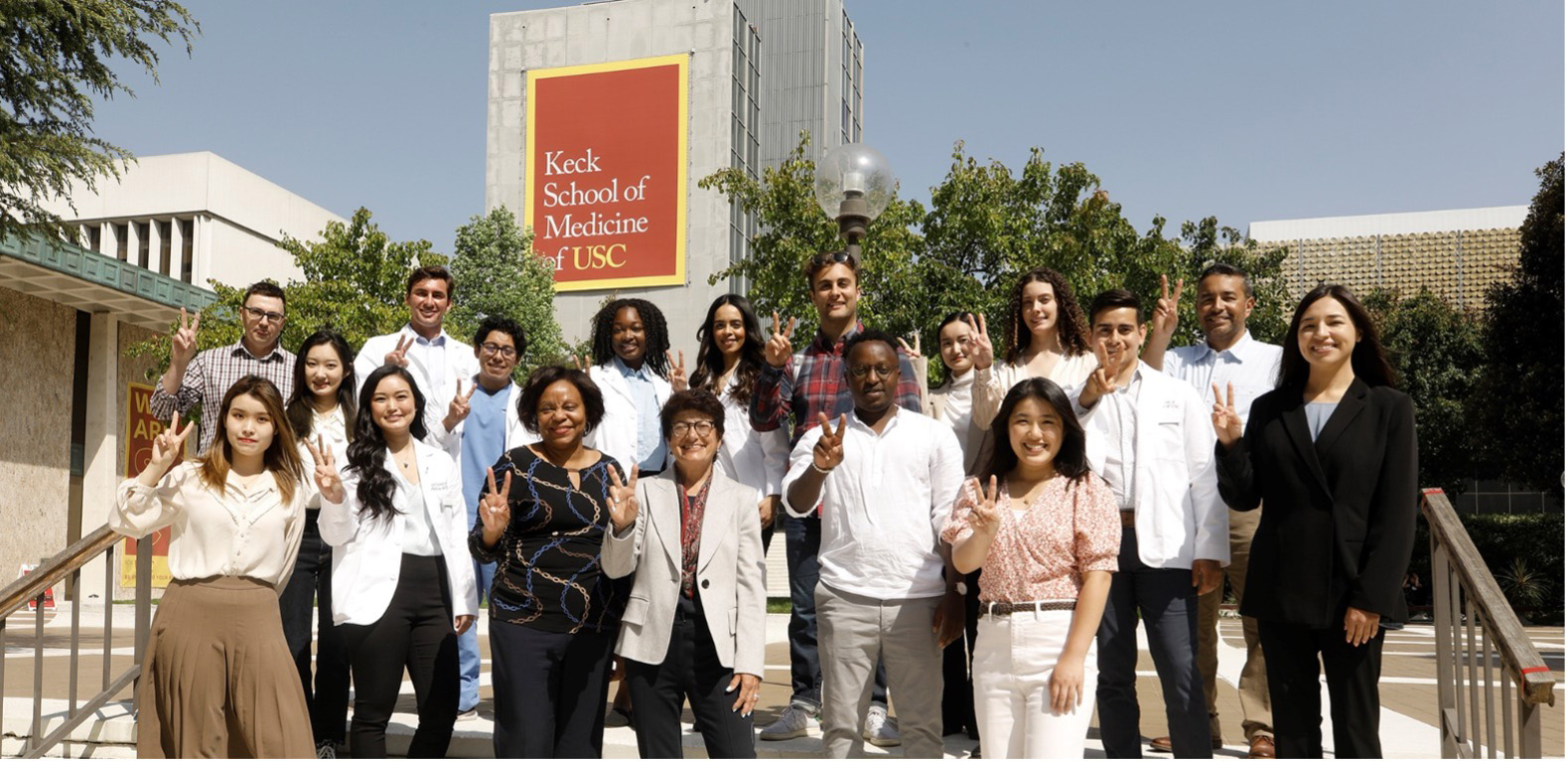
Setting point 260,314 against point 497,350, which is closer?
point 260,314

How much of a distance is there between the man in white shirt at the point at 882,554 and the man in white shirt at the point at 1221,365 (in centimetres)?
152

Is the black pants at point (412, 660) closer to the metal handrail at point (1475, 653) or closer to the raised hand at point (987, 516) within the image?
the raised hand at point (987, 516)

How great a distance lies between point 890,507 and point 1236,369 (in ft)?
6.72

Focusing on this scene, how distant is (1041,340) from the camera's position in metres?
5.27

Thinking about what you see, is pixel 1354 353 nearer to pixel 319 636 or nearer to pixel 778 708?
pixel 778 708

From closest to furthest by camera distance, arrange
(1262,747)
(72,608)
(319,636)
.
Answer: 1. (319,636)
2. (1262,747)
3. (72,608)

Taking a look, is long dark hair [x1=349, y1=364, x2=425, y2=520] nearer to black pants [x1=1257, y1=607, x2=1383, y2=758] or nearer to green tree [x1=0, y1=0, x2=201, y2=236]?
black pants [x1=1257, y1=607, x2=1383, y2=758]

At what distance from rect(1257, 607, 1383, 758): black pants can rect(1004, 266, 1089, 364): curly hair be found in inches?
60.7

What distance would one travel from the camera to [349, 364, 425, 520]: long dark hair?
4.84 m

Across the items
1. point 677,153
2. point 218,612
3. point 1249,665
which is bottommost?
point 1249,665

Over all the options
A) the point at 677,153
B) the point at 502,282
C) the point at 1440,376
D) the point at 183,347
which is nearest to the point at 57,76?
the point at 183,347

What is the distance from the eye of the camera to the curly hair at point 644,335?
605cm

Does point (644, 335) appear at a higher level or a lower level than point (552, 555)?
higher

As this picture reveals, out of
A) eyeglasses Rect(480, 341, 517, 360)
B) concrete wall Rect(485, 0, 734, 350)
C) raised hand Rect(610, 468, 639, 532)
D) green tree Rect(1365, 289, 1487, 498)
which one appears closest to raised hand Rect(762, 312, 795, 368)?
raised hand Rect(610, 468, 639, 532)
